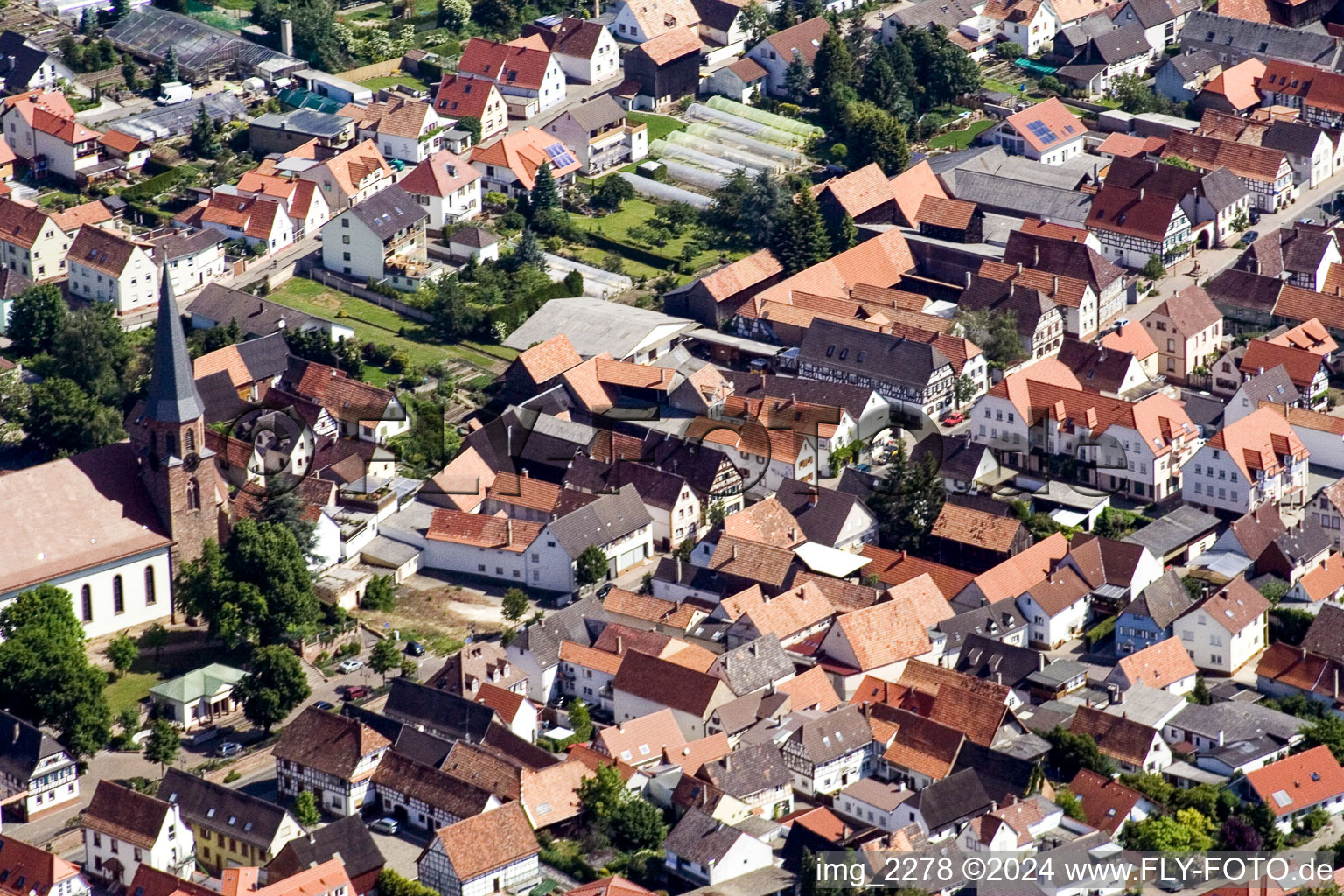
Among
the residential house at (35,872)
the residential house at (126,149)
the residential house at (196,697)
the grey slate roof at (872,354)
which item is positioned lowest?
the residential house at (196,697)

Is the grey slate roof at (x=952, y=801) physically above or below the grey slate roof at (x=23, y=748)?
above

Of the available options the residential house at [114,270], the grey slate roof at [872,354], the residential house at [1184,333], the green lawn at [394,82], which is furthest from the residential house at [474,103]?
the residential house at [1184,333]

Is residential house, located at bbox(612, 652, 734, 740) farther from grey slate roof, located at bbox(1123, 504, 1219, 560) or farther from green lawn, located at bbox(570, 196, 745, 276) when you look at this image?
green lawn, located at bbox(570, 196, 745, 276)

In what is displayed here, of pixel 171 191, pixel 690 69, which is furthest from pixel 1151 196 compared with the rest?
pixel 171 191

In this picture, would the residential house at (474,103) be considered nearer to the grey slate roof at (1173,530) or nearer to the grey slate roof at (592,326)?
the grey slate roof at (592,326)

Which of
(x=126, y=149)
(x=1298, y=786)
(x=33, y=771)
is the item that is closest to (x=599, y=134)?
(x=126, y=149)

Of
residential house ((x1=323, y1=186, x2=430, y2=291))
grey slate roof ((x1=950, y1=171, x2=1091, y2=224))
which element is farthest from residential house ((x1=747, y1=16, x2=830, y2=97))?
residential house ((x1=323, y1=186, x2=430, y2=291))

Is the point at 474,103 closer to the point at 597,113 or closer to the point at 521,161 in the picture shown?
the point at 597,113
